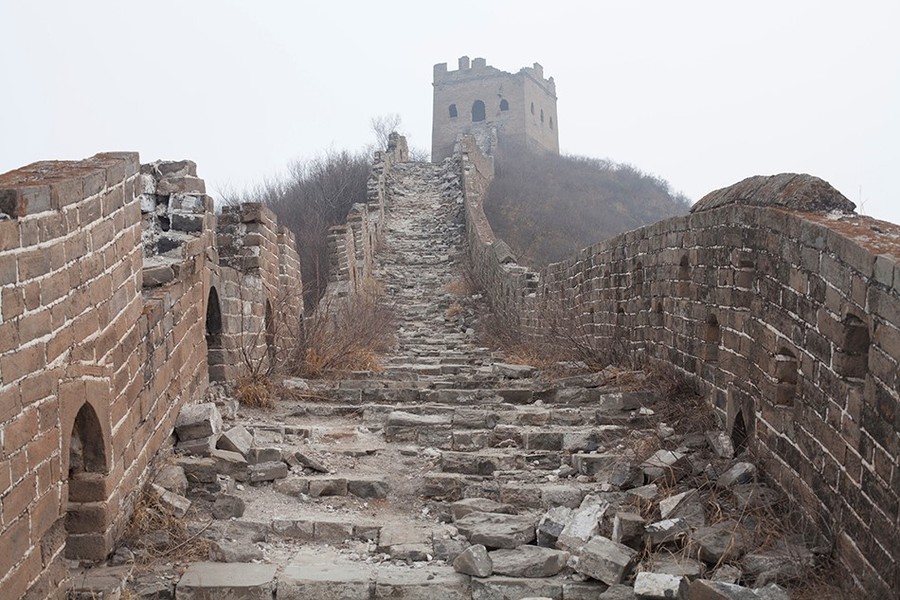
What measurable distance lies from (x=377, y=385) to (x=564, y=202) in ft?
92.8

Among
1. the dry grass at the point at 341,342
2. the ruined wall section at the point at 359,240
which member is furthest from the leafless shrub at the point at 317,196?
the dry grass at the point at 341,342

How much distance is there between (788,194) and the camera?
541 cm

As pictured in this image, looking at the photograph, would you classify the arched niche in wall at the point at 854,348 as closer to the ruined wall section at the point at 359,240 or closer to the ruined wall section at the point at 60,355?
the ruined wall section at the point at 60,355

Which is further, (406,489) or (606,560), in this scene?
(406,489)

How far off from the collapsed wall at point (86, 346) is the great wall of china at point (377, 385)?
0.6 inches

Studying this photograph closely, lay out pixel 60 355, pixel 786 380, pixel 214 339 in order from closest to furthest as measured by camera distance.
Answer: pixel 60 355, pixel 786 380, pixel 214 339

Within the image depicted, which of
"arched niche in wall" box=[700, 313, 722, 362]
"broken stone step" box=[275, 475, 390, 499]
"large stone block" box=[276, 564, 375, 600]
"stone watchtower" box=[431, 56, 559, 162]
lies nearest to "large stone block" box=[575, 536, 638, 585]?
"large stone block" box=[276, 564, 375, 600]

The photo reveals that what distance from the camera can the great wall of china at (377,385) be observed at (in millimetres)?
3695

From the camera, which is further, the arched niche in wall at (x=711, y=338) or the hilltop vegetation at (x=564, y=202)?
the hilltop vegetation at (x=564, y=202)

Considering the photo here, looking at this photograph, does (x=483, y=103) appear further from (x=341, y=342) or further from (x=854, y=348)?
(x=854, y=348)

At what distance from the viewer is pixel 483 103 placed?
53188mm

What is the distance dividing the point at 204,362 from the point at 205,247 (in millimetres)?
923

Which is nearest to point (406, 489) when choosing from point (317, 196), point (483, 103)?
point (317, 196)

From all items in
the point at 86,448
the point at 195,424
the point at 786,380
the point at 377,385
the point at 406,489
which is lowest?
the point at 406,489
